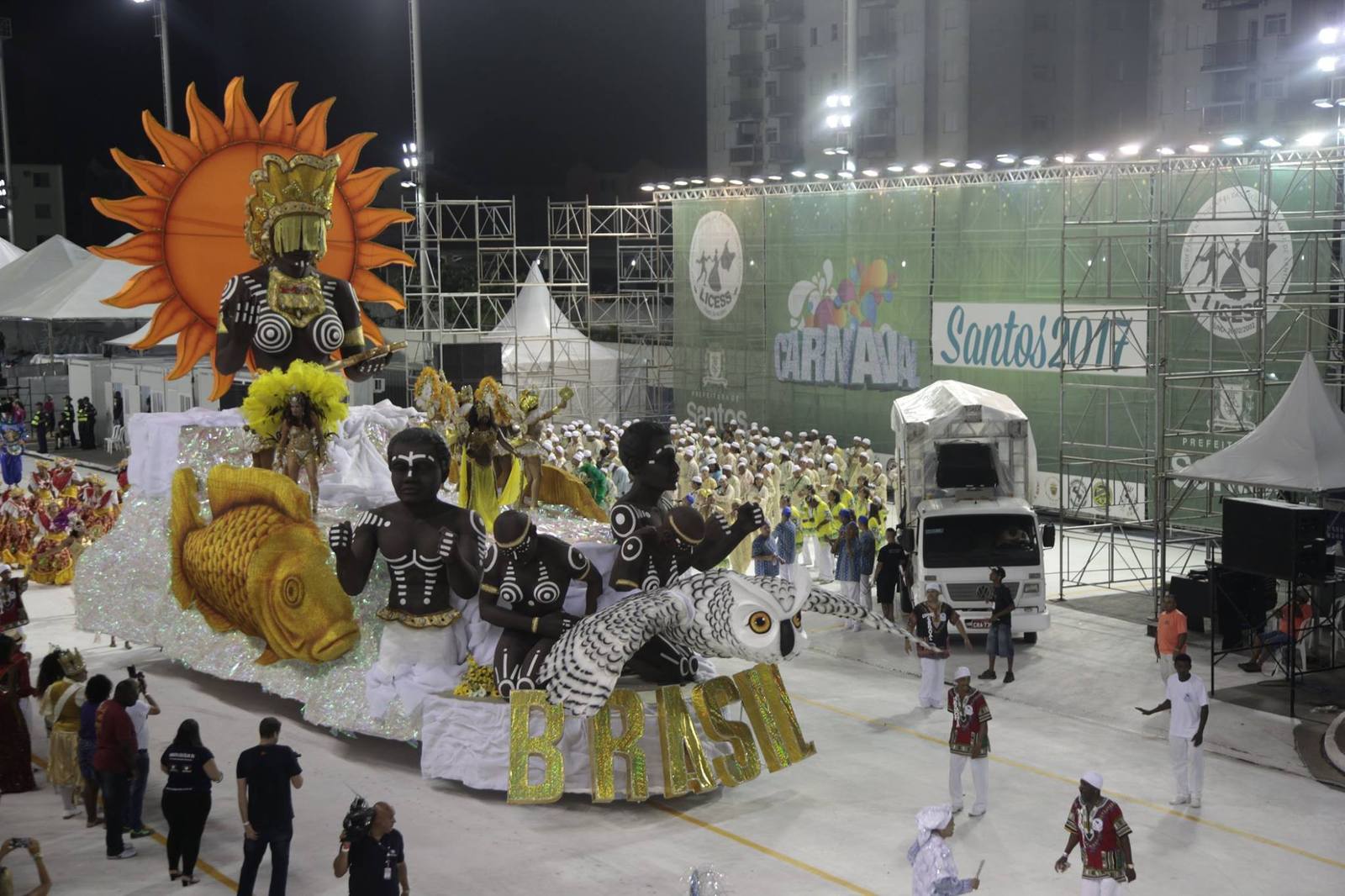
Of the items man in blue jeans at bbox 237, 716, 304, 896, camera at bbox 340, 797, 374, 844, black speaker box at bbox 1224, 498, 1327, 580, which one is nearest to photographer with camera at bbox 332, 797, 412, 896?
camera at bbox 340, 797, 374, 844

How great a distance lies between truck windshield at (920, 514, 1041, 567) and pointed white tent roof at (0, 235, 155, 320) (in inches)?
948

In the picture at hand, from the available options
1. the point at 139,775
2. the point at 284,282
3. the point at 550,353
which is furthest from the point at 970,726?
the point at 550,353

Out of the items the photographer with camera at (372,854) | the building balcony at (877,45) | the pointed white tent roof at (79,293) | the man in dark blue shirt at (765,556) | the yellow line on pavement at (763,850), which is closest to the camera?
the photographer with camera at (372,854)

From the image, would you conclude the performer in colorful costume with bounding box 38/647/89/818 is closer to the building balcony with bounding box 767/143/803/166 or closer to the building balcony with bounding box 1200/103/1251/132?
the building balcony with bounding box 1200/103/1251/132

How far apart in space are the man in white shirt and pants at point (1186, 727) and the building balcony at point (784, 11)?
41.5 m

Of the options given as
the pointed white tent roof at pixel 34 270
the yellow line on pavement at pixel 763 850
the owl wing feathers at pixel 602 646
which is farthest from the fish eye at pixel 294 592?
the pointed white tent roof at pixel 34 270

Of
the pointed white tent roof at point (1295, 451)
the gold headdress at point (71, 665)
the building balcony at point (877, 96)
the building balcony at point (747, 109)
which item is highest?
the building balcony at point (747, 109)

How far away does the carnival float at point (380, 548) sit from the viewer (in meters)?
11.4

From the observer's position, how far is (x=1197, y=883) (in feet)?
32.9

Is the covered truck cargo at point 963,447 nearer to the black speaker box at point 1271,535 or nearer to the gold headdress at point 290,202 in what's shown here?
the black speaker box at point 1271,535

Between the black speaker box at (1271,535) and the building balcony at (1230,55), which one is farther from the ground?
the building balcony at (1230,55)

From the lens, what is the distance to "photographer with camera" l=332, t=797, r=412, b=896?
817 cm

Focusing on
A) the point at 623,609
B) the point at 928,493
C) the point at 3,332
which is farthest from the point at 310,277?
the point at 3,332

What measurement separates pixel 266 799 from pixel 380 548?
3057 mm
